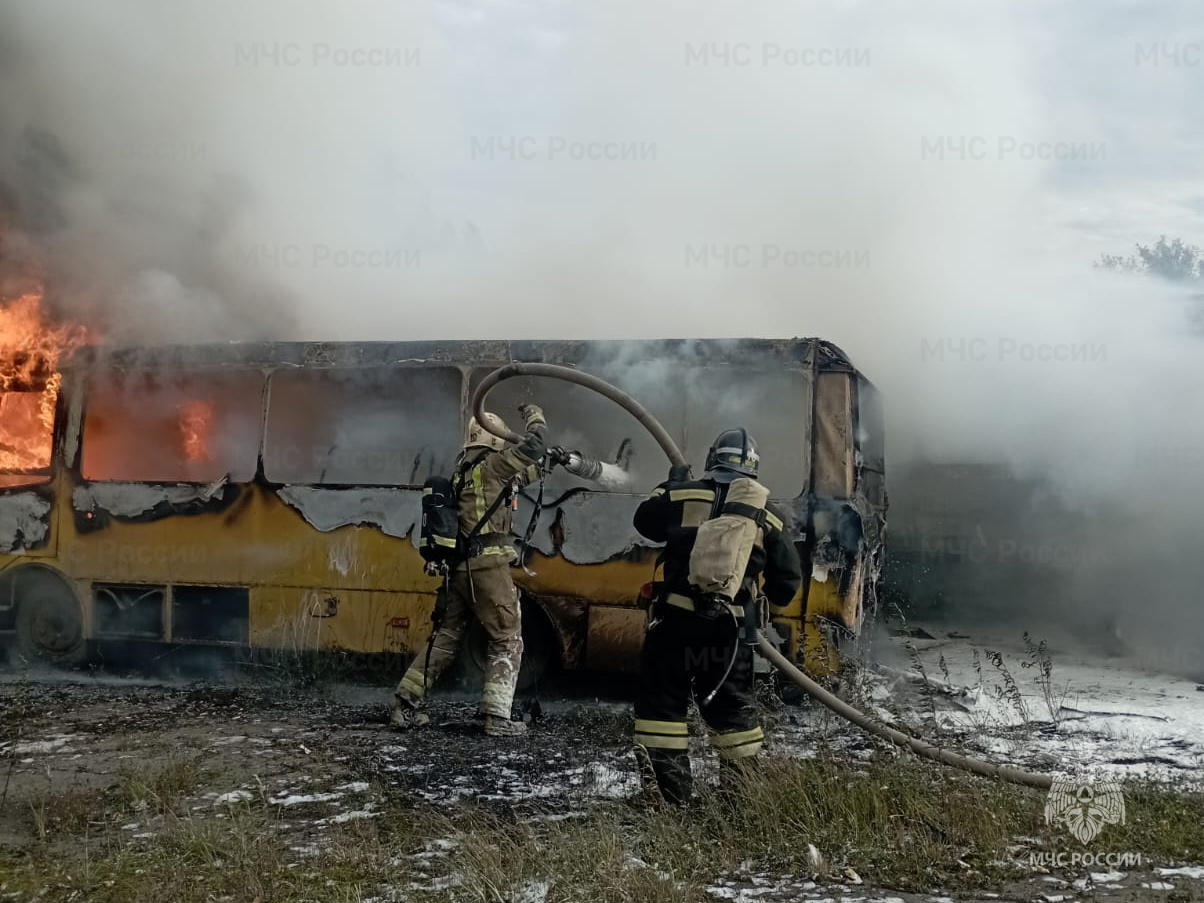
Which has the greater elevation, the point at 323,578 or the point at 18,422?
the point at 18,422

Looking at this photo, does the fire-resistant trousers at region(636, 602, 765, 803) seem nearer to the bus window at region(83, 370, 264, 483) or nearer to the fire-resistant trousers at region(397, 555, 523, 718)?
the fire-resistant trousers at region(397, 555, 523, 718)

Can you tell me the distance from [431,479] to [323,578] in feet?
4.82

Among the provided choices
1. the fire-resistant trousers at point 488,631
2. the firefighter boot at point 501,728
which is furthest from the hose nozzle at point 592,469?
the firefighter boot at point 501,728

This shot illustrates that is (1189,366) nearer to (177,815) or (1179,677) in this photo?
(1179,677)

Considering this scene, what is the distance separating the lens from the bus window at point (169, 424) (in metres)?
6.94

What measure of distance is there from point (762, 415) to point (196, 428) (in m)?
4.11

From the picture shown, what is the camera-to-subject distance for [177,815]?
13.4 feet

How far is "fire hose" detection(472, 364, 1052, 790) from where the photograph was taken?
421cm

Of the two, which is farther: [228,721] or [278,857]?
[228,721]

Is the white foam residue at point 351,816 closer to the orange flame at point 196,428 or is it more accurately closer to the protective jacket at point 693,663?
the protective jacket at point 693,663

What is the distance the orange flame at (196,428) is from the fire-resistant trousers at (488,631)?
2.46 metres

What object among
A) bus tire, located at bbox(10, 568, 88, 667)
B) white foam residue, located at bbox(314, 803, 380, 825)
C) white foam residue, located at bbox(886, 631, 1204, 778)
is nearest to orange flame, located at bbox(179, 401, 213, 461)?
bus tire, located at bbox(10, 568, 88, 667)

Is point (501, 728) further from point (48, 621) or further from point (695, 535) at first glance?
point (48, 621)

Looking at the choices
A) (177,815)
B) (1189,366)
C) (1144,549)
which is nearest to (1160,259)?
(1189,366)
